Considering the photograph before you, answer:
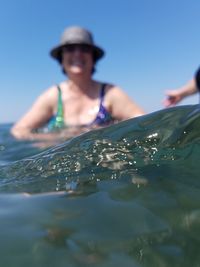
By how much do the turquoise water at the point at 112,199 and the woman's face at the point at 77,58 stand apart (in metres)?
2.84

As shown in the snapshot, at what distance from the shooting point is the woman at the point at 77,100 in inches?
202

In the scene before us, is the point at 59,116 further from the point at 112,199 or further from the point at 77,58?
the point at 112,199

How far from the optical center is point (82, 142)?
2.46 metres

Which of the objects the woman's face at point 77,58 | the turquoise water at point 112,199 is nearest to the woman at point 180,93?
the woman's face at point 77,58

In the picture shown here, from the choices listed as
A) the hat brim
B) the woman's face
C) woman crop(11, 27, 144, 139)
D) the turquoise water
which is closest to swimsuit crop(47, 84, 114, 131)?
woman crop(11, 27, 144, 139)

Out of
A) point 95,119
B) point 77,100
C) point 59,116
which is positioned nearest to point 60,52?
point 77,100

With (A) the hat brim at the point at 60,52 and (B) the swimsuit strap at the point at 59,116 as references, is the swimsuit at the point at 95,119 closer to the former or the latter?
(B) the swimsuit strap at the point at 59,116

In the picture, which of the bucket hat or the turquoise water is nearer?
the turquoise water

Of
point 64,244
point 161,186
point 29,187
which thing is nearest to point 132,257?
point 64,244

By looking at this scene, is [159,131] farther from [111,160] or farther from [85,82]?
[85,82]

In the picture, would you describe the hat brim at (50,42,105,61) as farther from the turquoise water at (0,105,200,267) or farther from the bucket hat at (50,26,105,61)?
the turquoise water at (0,105,200,267)

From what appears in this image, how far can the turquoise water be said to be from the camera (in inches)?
50.1

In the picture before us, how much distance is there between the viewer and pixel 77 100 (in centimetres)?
532

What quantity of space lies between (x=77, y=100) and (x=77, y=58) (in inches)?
20.5
